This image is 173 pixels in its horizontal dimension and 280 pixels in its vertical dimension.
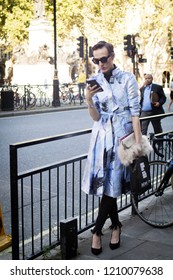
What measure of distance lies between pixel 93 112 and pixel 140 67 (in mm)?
45251

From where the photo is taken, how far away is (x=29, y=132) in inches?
584

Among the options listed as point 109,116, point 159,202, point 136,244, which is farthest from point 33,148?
point 109,116

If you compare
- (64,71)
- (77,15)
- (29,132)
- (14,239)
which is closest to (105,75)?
(14,239)

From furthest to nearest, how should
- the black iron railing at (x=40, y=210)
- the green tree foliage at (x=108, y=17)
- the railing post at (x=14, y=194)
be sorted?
1. the green tree foliage at (x=108, y=17)
2. the black iron railing at (x=40, y=210)
3. the railing post at (x=14, y=194)

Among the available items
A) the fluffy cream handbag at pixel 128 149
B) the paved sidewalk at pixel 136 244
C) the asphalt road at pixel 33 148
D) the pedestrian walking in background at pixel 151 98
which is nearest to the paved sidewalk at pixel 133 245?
the paved sidewalk at pixel 136 244

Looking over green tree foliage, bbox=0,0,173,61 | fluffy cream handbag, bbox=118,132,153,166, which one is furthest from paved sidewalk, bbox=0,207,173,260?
green tree foliage, bbox=0,0,173,61

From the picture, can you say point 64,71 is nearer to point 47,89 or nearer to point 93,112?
point 47,89

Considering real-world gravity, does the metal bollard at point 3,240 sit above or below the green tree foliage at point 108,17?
below

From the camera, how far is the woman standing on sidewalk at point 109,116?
397 cm

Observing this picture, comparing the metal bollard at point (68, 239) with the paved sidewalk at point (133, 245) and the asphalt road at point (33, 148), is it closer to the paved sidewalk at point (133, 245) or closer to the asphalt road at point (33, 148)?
the paved sidewalk at point (133, 245)

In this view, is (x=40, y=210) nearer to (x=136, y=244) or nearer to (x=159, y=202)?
(x=136, y=244)

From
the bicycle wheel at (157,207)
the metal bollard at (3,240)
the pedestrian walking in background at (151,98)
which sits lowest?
the metal bollard at (3,240)

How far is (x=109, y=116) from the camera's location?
400 centimetres

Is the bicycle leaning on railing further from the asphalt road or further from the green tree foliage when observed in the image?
the green tree foliage
